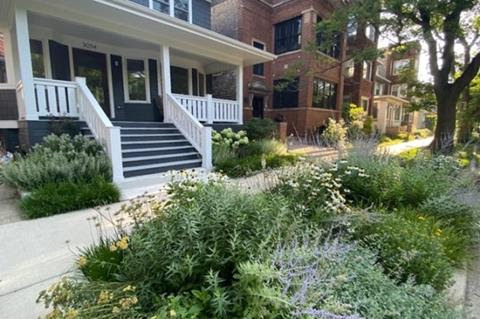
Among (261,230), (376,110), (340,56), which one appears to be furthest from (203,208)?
(376,110)

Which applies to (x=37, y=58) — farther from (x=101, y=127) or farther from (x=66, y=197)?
(x=66, y=197)

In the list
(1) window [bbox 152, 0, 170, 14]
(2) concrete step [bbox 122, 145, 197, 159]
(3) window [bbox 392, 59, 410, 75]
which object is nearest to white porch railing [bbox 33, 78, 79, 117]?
(2) concrete step [bbox 122, 145, 197, 159]

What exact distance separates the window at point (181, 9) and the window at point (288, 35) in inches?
293

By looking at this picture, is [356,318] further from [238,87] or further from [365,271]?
[238,87]

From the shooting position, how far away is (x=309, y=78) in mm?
14883

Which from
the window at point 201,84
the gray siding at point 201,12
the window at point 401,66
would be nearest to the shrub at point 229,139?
the window at point 201,84

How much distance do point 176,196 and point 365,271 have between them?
1634 mm

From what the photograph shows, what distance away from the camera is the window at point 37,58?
23.6 feet

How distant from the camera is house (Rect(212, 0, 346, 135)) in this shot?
14.6m

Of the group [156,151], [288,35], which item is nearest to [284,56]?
[288,35]

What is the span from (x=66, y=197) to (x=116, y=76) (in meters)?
6.34

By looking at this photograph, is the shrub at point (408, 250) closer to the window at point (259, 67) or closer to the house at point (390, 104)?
the window at point (259, 67)

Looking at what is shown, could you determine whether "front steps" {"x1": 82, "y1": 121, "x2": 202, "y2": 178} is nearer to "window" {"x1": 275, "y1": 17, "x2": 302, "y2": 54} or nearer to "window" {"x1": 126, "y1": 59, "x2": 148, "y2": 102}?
"window" {"x1": 126, "y1": 59, "x2": 148, "y2": 102}

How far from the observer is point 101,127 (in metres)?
5.80
